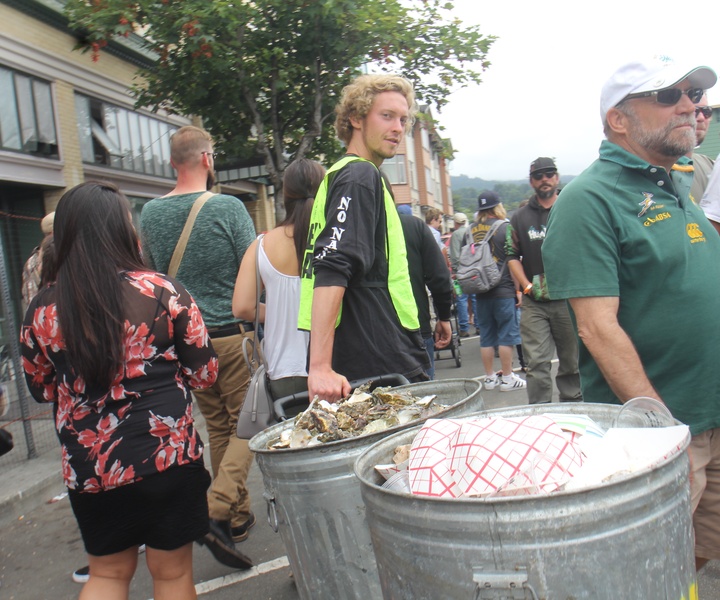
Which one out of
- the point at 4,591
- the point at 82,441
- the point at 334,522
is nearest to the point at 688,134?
the point at 334,522

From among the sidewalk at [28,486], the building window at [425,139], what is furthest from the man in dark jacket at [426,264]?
the building window at [425,139]

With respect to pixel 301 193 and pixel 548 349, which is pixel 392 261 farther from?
pixel 548 349

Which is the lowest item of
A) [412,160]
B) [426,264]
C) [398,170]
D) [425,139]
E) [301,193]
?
[426,264]

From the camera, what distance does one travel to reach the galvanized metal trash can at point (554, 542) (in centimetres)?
116

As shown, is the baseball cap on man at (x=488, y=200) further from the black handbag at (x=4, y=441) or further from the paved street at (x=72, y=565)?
the black handbag at (x=4, y=441)

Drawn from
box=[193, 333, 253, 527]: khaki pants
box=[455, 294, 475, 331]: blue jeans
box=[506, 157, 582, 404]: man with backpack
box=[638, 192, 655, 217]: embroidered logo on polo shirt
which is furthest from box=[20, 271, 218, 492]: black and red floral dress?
box=[455, 294, 475, 331]: blue jeans

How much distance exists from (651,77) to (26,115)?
35.9 feet

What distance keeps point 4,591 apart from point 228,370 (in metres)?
1.73

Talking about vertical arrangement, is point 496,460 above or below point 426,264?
below

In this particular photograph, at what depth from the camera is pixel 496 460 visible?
4.40 feet

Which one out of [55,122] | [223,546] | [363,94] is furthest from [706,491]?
[55,122]

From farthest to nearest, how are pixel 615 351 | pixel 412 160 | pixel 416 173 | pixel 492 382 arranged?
pixel 416 173
pixel 412 160
pixel 492 382
pixel 615 351

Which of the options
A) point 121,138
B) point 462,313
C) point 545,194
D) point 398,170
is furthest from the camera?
point 398,170

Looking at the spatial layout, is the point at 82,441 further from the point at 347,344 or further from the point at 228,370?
the point at 228,370
